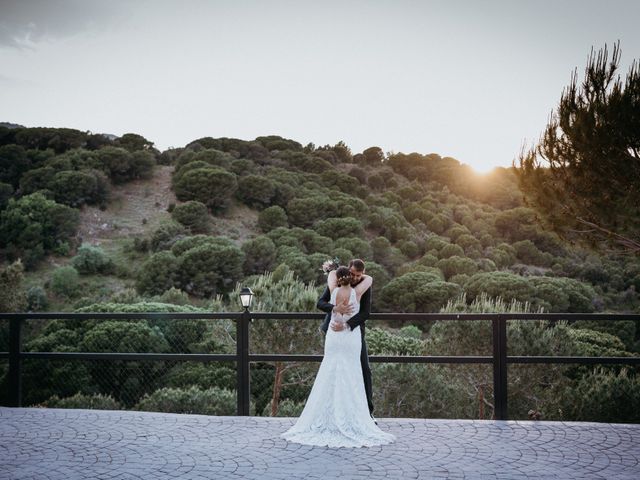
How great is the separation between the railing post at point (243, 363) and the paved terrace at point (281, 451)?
279 millimetres

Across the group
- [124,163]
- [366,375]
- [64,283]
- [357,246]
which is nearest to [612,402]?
[366,375]

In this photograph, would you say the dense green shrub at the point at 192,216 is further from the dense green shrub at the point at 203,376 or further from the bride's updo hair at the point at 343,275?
the bride's updo hair at the point at 343,275

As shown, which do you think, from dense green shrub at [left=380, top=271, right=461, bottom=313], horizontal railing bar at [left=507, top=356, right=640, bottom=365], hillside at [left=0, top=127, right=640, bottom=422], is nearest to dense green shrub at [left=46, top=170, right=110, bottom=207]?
hillside at [left=0, top=127, right=640, bottom=422]

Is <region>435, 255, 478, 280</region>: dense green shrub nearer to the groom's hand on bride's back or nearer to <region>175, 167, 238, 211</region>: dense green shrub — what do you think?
<region>175, 167, 238, 211</region>: dense green shrub

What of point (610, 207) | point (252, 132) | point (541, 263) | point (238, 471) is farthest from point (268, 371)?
point (252, 132)

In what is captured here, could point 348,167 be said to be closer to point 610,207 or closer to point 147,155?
point 147,155

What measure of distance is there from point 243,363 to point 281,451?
6.03 feet

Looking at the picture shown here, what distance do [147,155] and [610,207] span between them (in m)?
37.3

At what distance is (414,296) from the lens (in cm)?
2784

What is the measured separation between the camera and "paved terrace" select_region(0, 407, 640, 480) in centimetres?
441

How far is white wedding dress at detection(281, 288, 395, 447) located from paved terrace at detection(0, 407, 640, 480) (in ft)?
0.68

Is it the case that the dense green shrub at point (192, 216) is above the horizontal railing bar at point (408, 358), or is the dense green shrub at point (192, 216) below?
above

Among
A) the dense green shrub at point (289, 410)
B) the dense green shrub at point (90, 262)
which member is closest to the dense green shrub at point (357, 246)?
the dense green shrub at point (90, 262)

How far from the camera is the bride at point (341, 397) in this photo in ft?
17.6
